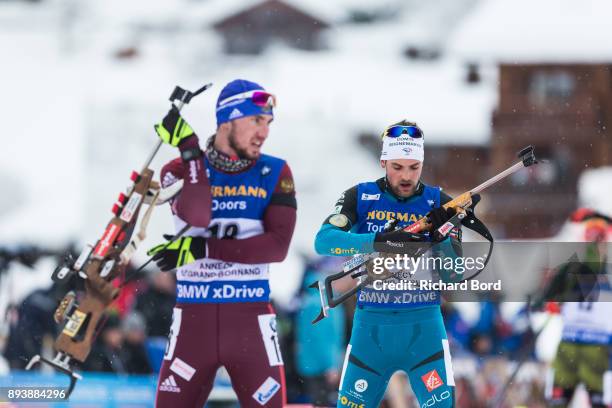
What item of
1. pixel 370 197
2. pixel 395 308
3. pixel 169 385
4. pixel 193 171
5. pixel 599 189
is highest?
pixel 599 189

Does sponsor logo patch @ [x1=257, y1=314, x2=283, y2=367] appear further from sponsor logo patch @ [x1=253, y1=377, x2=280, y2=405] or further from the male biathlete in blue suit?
the male biathlete in blue suit

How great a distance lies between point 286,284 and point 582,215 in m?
5.19

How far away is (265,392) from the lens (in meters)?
5.43

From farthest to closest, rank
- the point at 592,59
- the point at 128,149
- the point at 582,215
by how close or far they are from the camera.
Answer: the point at 592,59 < the point at 128,149 < the point at 582,215

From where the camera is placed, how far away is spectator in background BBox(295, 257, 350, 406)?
8.73m

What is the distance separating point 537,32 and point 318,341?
35188 millimetres

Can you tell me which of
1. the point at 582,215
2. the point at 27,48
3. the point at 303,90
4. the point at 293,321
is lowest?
the point at 293,321

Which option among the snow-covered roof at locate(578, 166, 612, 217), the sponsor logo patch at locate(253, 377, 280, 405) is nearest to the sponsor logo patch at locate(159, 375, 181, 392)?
the sponsor logo patch at locate(253, 377, 280, 405)

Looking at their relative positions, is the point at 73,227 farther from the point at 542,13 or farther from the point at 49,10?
the point at 49,10

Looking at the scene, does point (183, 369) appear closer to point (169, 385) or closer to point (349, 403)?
point (169, 385)

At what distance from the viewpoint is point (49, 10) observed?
60.2 metres

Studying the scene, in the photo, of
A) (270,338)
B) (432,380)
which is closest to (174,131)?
(270,338)

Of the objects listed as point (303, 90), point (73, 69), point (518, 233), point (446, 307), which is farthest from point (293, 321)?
point (73, 69)

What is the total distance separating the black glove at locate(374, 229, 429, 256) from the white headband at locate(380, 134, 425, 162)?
1.52 ft
